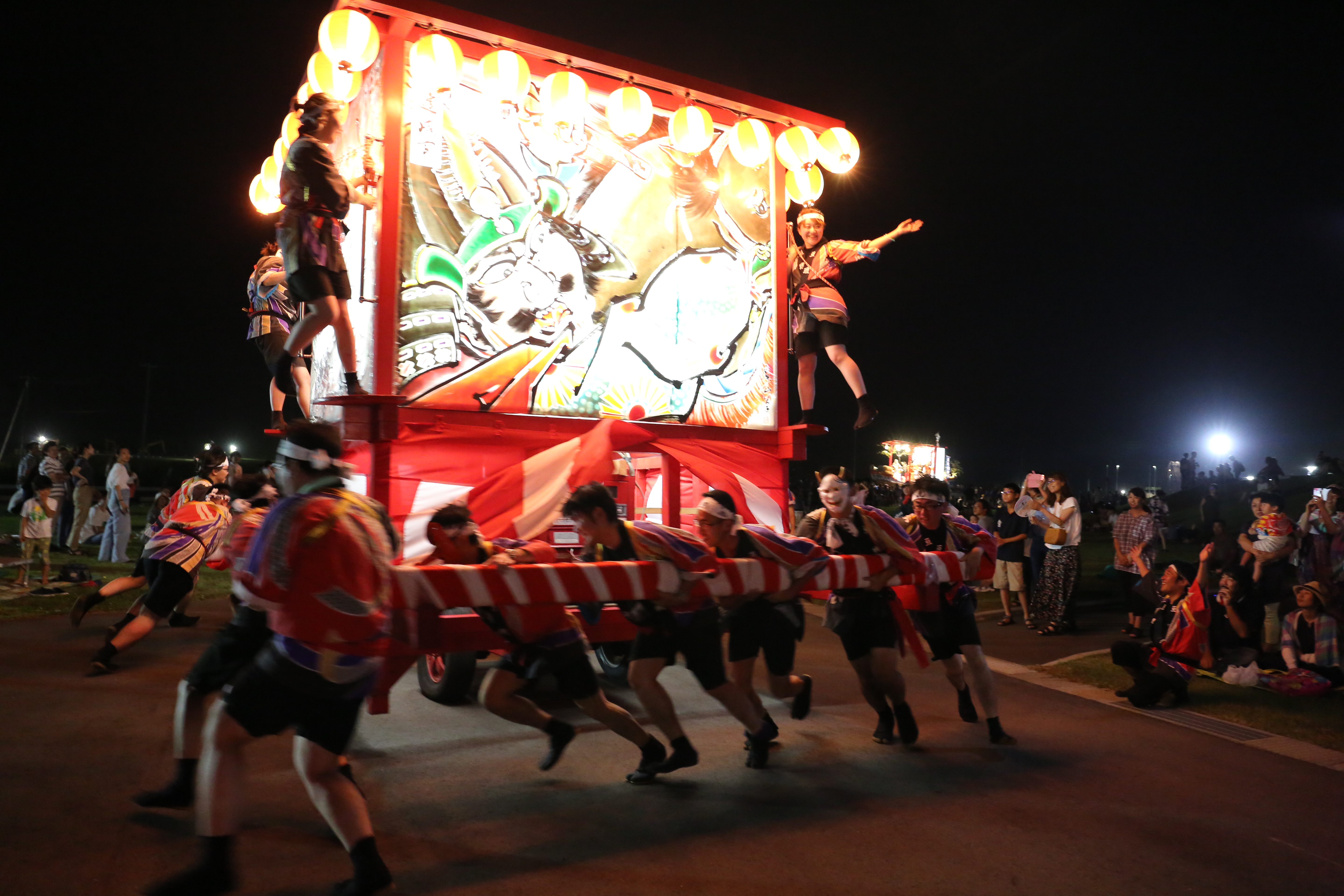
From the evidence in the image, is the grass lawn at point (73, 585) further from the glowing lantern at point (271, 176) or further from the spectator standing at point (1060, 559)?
the spectator standing at point (1060, 559)

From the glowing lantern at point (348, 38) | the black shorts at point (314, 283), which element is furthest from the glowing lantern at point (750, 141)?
the black shorts at point (314, 283)

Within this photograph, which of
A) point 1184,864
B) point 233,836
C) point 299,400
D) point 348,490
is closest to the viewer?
point 233,836

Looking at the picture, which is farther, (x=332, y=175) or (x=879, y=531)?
(x=332, y=175)

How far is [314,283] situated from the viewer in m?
5.63

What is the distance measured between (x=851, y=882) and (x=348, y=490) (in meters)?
2.52

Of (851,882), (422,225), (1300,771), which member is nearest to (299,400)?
(422,225)

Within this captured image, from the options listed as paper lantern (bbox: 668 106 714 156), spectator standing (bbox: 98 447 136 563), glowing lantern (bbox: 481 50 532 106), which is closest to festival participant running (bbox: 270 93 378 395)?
glowing lantern (bbox: 481 50 532 106)

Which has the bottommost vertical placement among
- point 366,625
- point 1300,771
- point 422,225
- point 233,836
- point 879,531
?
point 1300,771

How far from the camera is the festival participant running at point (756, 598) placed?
4.95 metres

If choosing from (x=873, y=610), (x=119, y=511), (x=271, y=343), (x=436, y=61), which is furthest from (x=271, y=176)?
(x=119, y=511)

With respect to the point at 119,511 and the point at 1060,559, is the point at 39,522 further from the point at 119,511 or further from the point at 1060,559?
the point at 1060,559

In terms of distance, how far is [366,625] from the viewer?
9.66 feet

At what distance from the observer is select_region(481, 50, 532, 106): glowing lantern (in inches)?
242

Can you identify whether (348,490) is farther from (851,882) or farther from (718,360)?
(718,360)
